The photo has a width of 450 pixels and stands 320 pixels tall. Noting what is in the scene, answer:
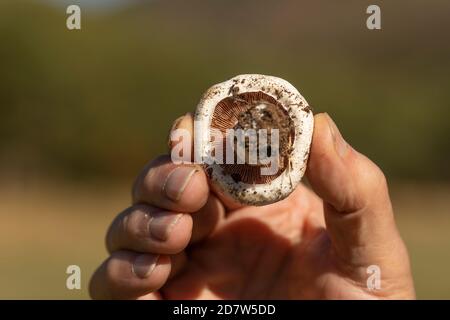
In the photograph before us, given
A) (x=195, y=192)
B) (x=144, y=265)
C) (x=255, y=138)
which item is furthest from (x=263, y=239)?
(x=255, y=138)

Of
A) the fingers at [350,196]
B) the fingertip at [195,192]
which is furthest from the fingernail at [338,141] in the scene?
the fingertip at [195,192]

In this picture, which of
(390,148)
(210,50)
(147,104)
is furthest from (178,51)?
(390,148)

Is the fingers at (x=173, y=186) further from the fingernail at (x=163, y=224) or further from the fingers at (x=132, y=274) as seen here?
the fingers at (x=132, y=274)

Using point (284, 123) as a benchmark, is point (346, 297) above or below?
A: below

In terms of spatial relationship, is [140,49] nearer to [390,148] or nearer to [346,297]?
[390,148]

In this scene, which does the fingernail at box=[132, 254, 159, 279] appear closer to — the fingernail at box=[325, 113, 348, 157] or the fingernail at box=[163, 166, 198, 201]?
the fingernail at box=[163, 166, 198, 201]

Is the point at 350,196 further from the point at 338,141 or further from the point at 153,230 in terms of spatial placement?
the point at 153,230

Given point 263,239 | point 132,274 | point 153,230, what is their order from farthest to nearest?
point 263,239 → point 132,274 → point 153,230

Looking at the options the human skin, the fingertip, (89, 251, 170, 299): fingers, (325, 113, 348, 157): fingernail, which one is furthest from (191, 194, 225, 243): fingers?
(325, 113, 348, 157): fingernail
